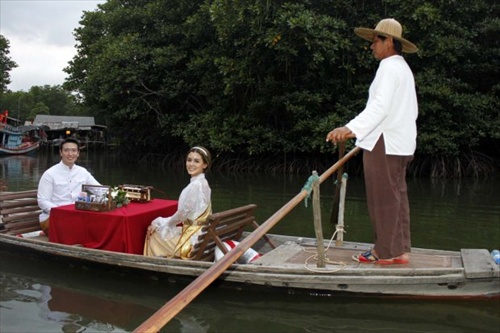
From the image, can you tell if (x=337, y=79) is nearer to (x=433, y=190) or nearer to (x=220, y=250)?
(x=433, y=190)

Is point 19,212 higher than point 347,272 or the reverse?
higher

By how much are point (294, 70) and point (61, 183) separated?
37.1 ft

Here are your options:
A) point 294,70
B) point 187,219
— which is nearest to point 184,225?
point 187,219

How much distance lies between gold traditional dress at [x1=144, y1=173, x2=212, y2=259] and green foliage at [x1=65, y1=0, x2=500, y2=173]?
30.5 feet

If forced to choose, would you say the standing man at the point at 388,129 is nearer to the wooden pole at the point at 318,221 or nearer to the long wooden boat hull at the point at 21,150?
the wooden pole at the point at 318,221

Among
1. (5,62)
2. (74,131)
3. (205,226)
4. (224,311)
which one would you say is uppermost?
(5,62)

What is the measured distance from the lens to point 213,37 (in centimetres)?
1855

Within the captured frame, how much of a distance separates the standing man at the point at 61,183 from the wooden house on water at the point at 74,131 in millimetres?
36071

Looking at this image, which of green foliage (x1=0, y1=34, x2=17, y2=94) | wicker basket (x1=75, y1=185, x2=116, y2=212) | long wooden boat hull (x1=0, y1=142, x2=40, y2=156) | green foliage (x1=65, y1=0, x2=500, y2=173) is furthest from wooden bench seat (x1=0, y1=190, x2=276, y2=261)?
green foliage (x1=0, y1=34, x2=17, y2=94)

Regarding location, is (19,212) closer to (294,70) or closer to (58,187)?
(58,187)

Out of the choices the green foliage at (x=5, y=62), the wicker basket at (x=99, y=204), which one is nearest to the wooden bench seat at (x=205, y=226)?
the wicker basket at (x=99, y=204)

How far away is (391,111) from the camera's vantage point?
13.1 ft

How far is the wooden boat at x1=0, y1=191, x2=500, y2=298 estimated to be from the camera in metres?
4.02

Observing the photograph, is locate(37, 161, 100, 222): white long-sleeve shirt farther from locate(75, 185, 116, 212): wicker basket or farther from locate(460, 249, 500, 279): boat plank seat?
locate(460, 249, 500, 279): boat plank seat
